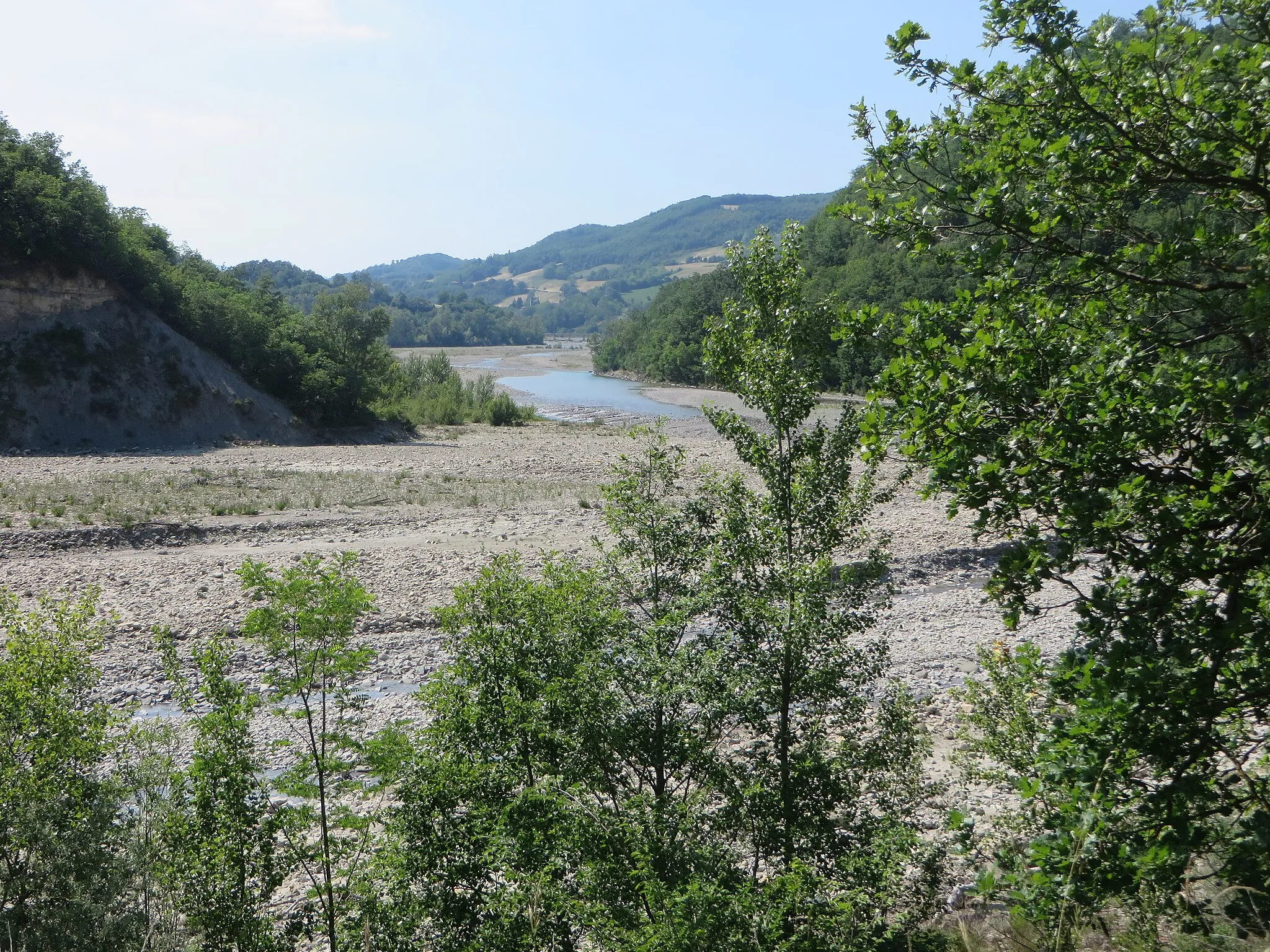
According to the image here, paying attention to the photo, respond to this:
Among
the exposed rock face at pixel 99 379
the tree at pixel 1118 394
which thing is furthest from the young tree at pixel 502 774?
the exposed rock face at pixel 99 379

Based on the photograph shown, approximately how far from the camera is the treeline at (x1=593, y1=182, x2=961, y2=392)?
9403 millimetres

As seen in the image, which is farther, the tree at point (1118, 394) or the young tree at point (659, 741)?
the young tree at point (659, 741)

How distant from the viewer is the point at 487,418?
64.1m

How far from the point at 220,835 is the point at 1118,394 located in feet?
26.9

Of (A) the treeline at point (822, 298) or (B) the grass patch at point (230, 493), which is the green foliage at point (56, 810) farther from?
(B) the grass patch at point (230, 493)

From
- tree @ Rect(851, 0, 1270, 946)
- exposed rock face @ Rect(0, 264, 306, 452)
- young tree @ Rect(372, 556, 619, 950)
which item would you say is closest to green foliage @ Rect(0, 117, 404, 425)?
exposed rock face @ Rect(0, 264, 306, 452)

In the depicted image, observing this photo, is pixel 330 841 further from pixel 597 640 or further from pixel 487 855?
pixel 597 640

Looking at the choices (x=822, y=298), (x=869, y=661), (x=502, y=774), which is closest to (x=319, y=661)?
(x=502, y=774)

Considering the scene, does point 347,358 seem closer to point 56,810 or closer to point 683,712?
point 56,810

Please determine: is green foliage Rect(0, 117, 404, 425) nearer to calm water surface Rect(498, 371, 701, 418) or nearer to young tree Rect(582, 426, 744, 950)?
calm water surface Rect(498, 371, 701, 418)

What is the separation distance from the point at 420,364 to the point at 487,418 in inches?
634

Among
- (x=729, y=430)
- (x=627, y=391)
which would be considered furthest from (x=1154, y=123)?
(x=627, y=391)

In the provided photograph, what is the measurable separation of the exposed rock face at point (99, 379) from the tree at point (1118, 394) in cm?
4643

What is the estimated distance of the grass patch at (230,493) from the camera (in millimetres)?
28781
